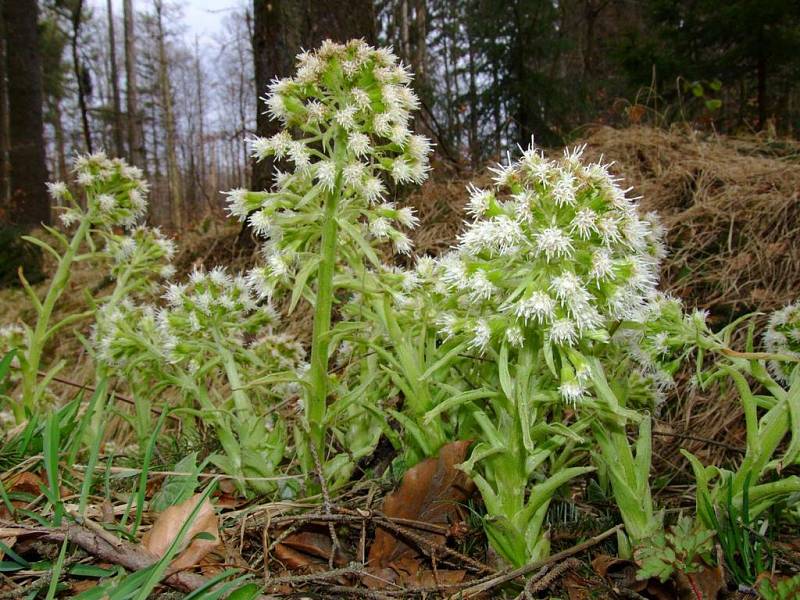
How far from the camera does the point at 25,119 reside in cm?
880

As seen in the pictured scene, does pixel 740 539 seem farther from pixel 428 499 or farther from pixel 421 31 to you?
pixel 421 31

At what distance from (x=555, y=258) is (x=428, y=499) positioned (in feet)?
2.54

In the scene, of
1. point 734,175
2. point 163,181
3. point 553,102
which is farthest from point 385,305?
point 163,181

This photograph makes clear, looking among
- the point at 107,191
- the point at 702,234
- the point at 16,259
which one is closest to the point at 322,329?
the point at 107,191

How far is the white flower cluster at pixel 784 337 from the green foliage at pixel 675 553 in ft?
2.17

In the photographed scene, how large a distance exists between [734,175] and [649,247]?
2.18 metres

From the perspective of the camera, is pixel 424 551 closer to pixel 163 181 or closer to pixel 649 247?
pixel 649 247

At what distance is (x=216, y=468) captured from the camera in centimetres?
221

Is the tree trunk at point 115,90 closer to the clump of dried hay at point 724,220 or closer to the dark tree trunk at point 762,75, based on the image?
the dark tree trunk at point 762,75

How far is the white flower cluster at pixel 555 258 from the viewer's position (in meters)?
1.43

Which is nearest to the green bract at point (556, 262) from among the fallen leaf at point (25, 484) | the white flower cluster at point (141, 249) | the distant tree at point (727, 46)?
the fallen leaf at point (25, 484)

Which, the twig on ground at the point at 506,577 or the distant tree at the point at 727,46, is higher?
the distant tree at the point at 727,46

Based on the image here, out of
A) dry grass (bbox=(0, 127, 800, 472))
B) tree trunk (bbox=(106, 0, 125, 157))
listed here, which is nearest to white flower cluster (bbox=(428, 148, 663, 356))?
dry grass (bbox=(0, 127, 800, 472))

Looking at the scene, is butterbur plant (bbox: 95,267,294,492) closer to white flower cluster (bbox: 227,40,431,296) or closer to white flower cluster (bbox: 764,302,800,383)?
white flower cluster (bbox: 227,40,431,296)
